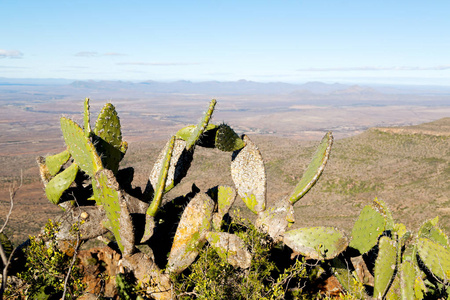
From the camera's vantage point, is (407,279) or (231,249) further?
(231,249)

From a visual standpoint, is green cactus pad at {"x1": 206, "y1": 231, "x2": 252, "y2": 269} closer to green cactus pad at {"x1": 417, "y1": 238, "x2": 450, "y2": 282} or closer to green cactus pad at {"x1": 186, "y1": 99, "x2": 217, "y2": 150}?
green cactus pad at {"x1": 186, "y1": 99, "x2": 217, "y2": 150}

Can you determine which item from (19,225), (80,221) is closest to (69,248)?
(80,221)

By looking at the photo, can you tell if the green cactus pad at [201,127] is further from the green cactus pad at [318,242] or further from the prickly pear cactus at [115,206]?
the green cactus pad at [318,242]

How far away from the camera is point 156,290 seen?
434 centimetres

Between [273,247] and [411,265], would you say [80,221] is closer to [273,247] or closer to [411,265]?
[273,247]

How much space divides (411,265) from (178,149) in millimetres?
3266

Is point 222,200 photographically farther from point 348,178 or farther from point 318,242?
point 348,178

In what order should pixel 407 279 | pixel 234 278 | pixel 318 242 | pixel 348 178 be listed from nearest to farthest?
pixel 407 279, pixel 234 278, pixel 318 242, pixel 348 178

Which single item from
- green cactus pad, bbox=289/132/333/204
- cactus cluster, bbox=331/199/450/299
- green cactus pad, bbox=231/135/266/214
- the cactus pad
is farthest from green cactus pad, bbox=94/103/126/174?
cactus cluster, bbox=331/199/450/299

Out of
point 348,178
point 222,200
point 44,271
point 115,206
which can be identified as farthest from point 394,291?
point 348,178

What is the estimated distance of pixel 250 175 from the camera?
5.41 m

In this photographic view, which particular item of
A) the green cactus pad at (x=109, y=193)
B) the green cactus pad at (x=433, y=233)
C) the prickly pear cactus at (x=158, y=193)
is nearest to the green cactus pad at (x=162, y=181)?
the prickly pear cactus at (x=158, y=193)

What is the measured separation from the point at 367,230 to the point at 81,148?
4105 mm

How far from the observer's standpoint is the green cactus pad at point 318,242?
4434 mm
